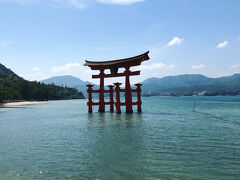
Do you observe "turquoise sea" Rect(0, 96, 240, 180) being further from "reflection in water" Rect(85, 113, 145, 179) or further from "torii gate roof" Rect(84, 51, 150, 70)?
"torii gate roof" Rect(84, 51, 150, 70)

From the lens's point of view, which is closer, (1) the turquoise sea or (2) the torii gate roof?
(1) the turquoise sea

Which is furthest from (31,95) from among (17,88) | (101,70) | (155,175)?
(155,175)

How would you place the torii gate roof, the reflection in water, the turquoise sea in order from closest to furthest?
the turquoise sea → the reflection in water → the torii gate roof

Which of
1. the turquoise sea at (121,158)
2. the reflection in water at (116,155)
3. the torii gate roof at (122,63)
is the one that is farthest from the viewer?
the torii gate roof at (122,63)

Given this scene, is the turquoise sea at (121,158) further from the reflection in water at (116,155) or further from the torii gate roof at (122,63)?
the torii gate roof at (122,63)

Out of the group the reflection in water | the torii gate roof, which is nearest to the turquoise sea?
the reflection in water

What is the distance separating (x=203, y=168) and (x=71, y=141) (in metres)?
7.62

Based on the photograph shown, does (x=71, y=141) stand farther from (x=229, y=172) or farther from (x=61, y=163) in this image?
(x=229, y=172)

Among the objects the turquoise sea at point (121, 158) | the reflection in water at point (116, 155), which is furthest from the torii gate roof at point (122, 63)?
the turquoise sea at point (121, 158)

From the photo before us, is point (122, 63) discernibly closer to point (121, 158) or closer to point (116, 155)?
point (116, 155)

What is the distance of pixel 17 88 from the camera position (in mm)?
86938

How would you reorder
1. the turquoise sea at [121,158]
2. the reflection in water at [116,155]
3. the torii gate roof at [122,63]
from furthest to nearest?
the torii gate roof at [122,63]
the reflection in water at [116,155]
the turquoise sea at [121,158]


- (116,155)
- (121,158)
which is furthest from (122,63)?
(121,158)

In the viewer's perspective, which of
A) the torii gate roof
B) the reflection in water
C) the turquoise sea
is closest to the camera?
the turquoise sea
